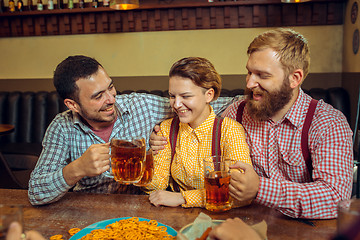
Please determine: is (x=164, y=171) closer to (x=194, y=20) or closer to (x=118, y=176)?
(x=118, y=176)

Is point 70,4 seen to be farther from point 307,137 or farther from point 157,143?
point 307,137

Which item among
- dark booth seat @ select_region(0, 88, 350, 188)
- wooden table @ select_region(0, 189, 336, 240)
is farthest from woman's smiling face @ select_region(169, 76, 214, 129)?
dark booth seat @ select_region(0, 88, 350, 188)

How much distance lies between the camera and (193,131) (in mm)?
1745

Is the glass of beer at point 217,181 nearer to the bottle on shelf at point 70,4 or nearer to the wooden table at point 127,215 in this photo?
the wooden table at point 127,215

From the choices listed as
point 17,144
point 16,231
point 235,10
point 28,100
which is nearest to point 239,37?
point 235,10

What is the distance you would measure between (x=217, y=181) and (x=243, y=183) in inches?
3.7

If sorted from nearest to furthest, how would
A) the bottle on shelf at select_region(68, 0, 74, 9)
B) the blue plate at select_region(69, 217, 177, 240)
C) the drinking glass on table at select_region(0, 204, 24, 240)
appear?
the drinking glass on table at select_region(0, 204, 24, 240) → the blue plate at select_region(69, 217, 177, 240) → the bottle on shelf at select_region(68, 0, 74, 9)

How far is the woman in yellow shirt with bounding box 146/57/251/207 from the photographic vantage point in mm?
1657

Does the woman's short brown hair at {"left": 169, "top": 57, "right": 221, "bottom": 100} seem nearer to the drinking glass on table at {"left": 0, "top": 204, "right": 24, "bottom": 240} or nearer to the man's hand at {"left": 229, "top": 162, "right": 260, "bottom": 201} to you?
the man's hand at {"left": 229, "top": 162, "right": 260, "bottom": 201}

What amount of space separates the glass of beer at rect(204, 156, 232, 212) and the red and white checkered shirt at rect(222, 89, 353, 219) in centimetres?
13

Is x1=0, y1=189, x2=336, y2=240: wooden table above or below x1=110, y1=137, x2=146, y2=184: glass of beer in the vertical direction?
below

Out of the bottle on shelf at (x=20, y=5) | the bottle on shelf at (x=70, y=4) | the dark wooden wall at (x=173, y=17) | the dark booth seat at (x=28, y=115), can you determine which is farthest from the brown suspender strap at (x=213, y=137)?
the bottle on shelf at (x=20, y=5)

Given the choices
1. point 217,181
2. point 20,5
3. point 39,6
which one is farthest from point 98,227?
point 20,5

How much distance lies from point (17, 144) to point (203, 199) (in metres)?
3.32
